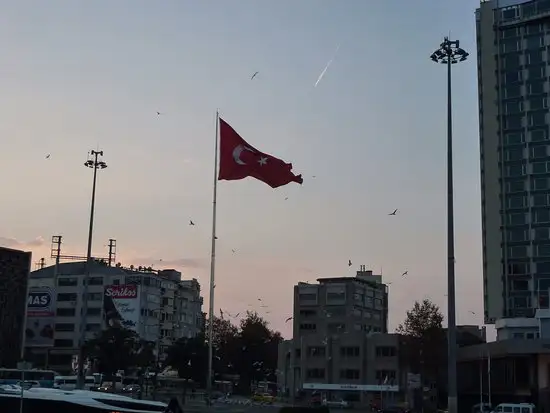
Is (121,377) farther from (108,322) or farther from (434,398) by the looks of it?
(434,398)

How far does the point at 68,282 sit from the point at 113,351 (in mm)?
55157

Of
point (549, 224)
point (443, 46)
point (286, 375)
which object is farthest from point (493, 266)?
point (443, 46)

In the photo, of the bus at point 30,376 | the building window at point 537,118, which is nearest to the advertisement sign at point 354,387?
the building window at point 537,118

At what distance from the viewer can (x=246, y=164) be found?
36.8 meters

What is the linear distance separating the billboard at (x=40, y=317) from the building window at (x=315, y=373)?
1407 inches

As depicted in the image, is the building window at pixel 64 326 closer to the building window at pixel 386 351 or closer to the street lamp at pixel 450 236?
the building window at pixel 386 351

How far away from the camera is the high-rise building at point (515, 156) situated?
377 ft

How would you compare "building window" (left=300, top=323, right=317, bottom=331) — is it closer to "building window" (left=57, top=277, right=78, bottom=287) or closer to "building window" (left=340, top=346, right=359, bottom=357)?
"building window" (left=340, top=346, right=359, bottom=357)

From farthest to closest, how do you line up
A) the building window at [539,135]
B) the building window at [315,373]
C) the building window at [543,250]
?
the building window at [539,135] < the building window at [543,250] < the building window at [315,373]

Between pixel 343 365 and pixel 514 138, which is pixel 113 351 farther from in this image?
pixel 514 138

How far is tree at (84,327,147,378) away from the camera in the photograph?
89000 millimetres

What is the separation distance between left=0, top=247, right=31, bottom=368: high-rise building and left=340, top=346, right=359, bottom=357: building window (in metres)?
43.7

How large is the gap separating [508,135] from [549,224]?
14.7 metres

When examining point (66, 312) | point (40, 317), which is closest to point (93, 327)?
point (66, 312)
